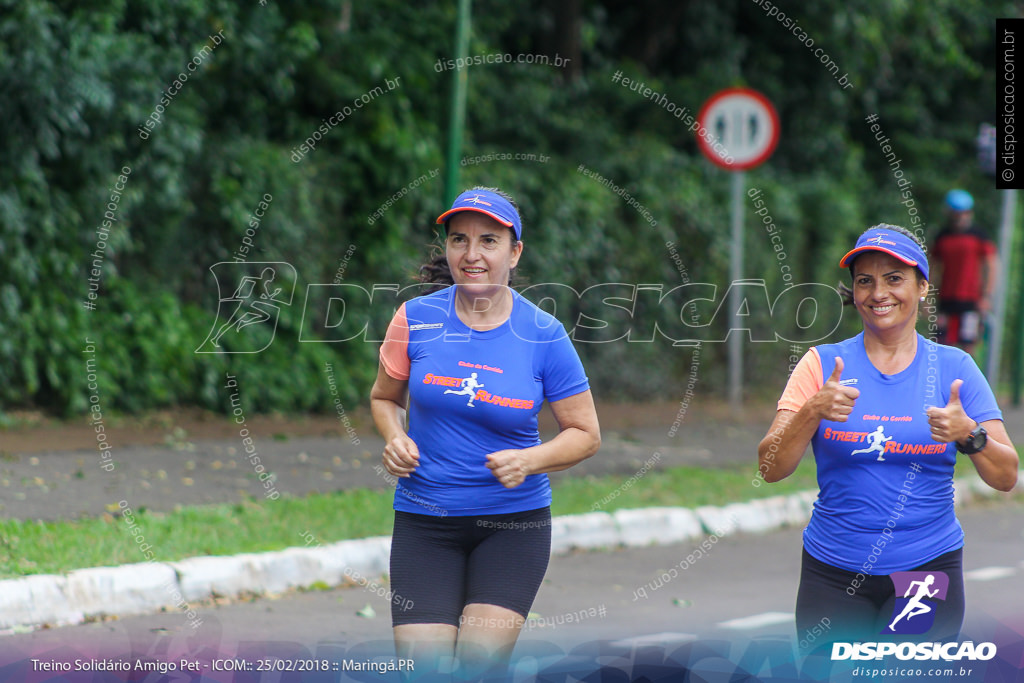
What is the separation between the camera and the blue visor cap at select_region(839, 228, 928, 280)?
12.4 feet

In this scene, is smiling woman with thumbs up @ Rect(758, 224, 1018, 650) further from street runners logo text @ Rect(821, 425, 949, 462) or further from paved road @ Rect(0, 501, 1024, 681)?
paved road @ Rect(0, 501, 1024, 681)

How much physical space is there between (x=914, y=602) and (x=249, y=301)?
7.87m

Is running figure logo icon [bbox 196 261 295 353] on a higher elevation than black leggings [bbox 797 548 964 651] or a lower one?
higher

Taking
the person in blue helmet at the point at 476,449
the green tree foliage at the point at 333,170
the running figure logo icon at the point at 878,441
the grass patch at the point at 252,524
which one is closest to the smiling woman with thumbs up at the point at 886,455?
the running figure logo icon at the point at 878,441

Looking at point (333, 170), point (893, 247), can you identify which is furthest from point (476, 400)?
point (333, 170)

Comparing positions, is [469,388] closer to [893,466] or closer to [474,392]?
[474,392]

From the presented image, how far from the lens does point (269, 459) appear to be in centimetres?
903

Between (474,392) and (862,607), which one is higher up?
(474,392)

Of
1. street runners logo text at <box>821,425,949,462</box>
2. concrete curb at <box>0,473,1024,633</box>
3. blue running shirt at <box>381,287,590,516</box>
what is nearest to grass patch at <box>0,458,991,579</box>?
concrete curb at <box>0,473,1024,633</box>

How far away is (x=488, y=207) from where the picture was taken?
3883 millimetres

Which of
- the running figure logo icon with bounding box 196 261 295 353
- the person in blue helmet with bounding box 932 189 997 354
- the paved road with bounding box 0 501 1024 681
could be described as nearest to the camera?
the paved road with bounding box 0 501 1024 681

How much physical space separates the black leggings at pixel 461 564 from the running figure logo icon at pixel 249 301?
6.94 m

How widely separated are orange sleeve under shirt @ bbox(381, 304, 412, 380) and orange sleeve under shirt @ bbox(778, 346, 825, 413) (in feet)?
3.78

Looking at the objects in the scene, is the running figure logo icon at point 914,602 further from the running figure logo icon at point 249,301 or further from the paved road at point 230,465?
the running figure logo icon at point 249,301
